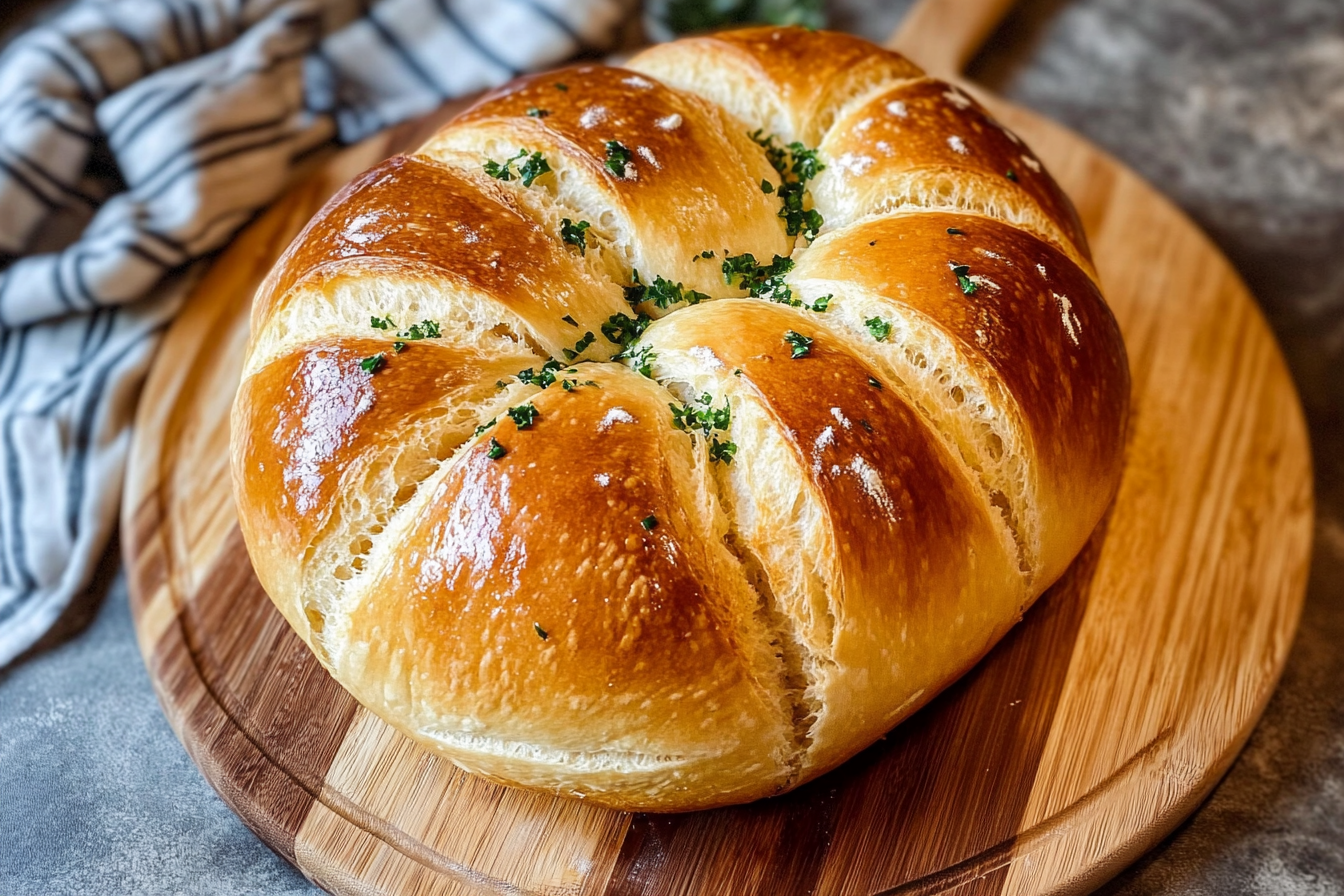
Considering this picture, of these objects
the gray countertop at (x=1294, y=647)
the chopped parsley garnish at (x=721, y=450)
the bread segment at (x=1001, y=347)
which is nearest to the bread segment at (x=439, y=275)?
the chopped parsley garnish at (x=721, y=450)

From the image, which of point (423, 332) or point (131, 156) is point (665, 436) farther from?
point (131, 156)

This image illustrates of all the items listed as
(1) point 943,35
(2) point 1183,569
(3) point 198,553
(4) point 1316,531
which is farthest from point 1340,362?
(3) point 198,553

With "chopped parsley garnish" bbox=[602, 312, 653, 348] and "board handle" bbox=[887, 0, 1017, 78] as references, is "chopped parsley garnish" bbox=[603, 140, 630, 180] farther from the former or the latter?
"board handle" bbox=[887, 0, 1017, 78]

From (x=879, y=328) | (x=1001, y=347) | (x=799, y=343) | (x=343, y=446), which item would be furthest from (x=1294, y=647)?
Result: (x=343, y=446)

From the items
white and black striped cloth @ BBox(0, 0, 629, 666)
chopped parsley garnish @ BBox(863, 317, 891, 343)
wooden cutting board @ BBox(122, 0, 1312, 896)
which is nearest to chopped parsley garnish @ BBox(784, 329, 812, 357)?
chopped parsley garnish @ BBox(863, 317, 891, 343)

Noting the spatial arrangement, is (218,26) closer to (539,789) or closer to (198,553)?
(198,553)

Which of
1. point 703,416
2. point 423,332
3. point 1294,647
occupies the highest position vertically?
point 703,416
